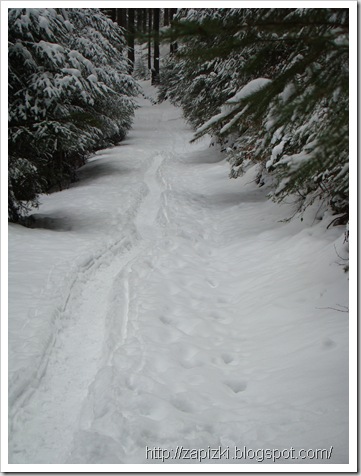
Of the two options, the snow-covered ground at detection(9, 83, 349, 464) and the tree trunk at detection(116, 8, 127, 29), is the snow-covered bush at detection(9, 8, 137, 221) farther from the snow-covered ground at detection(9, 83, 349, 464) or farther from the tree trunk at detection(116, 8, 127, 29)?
the tree trunk at detection(116, 8, 127, 29)

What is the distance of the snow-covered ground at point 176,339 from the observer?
3.08 m

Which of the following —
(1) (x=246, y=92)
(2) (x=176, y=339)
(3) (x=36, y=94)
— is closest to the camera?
(1) (x=246, y=92)

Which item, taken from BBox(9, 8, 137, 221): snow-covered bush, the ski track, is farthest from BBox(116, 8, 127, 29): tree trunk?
A: the ski track

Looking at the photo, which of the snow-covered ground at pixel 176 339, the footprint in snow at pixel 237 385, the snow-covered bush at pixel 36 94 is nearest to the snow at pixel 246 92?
the snow-covered ground at pixel 176 339

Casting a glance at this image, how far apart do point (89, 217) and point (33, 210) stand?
175 centimetres

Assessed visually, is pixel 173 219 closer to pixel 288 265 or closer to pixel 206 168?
pixel 288 265

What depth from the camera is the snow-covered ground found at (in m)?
3.08

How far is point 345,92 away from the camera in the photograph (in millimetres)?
2596

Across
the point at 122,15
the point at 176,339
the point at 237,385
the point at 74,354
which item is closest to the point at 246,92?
the point at 237,385

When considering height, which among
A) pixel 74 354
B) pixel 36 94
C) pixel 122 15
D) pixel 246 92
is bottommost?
pixel 74 354

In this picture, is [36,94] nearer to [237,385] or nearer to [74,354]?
[74,354]

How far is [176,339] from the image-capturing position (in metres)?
4.62

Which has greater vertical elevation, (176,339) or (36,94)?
(36,94)

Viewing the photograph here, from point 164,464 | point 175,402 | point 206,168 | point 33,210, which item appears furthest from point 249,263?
point 206,168
